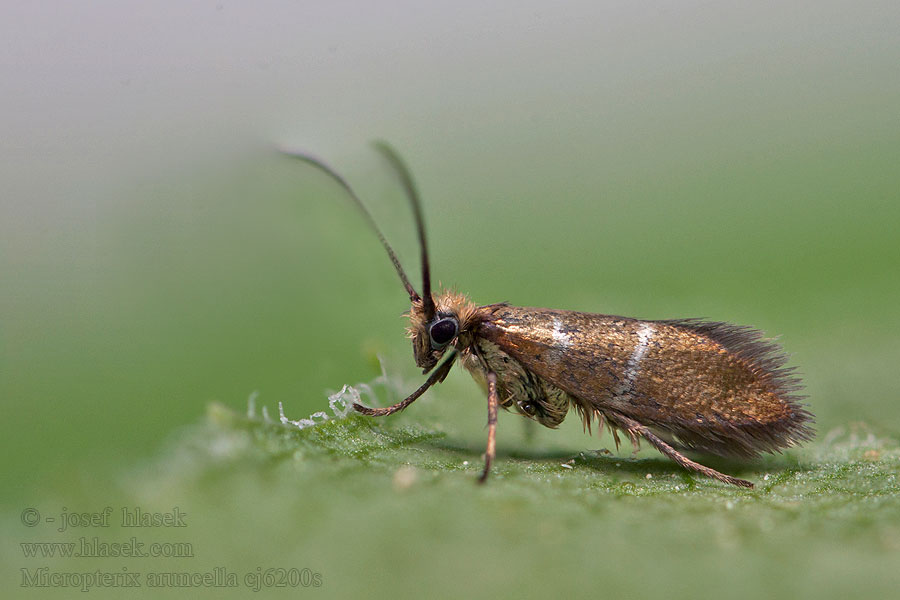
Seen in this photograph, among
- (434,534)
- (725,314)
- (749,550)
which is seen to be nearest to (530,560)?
(434,534)

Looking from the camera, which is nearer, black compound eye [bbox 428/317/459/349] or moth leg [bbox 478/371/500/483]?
moth leg [bbox 478/371/500/483]

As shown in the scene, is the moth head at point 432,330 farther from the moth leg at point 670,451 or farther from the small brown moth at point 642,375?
the moth leg at point 670,451

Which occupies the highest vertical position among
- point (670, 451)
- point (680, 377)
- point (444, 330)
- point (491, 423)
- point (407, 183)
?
point (407, 183)

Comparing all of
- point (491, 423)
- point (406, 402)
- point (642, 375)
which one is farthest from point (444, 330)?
point (642, 375)

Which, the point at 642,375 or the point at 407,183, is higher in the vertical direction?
the point at 407,183

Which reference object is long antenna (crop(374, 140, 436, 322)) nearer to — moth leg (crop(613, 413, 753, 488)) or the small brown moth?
the small brown moth

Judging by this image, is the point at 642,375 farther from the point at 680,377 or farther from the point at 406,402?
the point at 406,402

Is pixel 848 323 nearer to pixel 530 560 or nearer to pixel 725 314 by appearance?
pixel 725 314

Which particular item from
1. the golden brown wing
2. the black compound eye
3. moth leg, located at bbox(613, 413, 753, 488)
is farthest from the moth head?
moth leg, located at bbox(613, 413, 753, 488)
